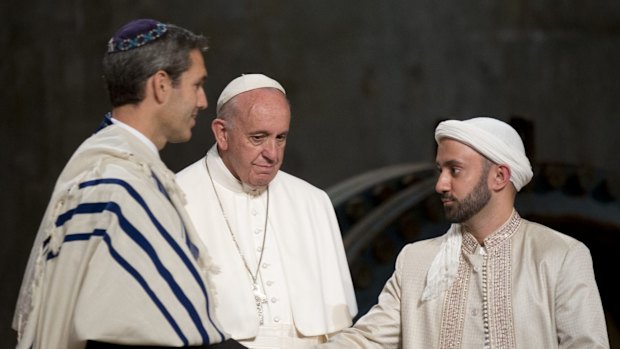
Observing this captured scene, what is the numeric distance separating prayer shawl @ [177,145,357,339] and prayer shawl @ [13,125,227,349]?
0.93 meters

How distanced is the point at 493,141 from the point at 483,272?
0.40 meters

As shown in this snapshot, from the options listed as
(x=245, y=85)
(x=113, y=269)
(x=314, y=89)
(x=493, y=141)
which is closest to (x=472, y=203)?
(x=493, y=141)

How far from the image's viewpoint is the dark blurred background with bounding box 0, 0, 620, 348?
648 cm

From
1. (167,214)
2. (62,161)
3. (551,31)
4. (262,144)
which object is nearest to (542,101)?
(551,31)

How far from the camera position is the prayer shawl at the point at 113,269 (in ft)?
10.8

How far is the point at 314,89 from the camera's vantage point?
21.4ft

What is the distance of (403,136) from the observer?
21.8 feet

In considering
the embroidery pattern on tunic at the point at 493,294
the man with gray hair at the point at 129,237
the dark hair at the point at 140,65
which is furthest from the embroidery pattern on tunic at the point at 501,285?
the dark hair at the point at 140,65

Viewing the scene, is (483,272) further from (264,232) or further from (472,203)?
(264,232)

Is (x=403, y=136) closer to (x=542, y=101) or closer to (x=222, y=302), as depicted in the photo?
(x=542, y=101)

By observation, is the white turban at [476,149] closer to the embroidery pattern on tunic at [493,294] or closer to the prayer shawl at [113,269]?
the embroidery pattern on tunic at [493,294]

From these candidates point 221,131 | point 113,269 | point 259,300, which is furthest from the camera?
point 221,131

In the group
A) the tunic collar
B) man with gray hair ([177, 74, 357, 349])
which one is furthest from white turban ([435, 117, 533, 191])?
man with gray hair ([177, 74, 357, 349])

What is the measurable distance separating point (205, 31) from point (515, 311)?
9.89ft
